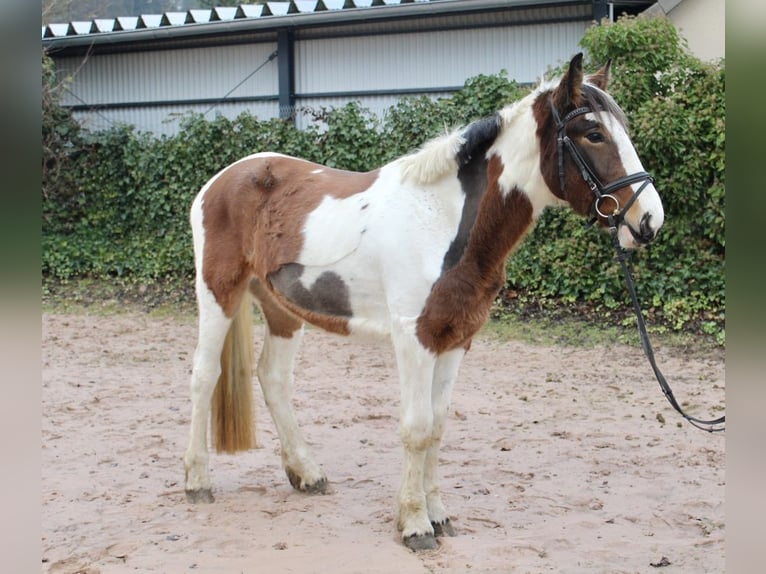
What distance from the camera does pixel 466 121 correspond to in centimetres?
898

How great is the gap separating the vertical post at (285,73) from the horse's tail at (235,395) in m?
7.37

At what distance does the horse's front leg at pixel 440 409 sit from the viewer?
3.60 m

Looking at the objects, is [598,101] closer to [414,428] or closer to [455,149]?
[455,149]

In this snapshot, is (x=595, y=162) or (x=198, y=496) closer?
(x=595, y=162)

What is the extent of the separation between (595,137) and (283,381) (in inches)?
89.0

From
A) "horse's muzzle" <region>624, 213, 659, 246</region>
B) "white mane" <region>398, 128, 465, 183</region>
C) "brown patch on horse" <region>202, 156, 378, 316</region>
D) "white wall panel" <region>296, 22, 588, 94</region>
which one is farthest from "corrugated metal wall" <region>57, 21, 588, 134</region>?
"horse's muzzle" <region>624, 213, 659, 246</region>

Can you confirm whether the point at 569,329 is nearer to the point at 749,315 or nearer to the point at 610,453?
the point at 610,453

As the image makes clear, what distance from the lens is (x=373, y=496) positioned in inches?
165

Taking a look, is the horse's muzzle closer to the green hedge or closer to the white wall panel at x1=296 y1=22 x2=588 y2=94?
the green hedge

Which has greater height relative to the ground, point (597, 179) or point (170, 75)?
point (170, 75)

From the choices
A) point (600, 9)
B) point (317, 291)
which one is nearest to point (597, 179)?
point (317, 291)

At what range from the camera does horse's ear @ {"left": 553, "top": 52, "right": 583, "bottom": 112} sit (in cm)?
307

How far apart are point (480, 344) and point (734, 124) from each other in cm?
685

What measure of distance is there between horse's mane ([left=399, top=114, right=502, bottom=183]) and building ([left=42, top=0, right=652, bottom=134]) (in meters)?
6.82
